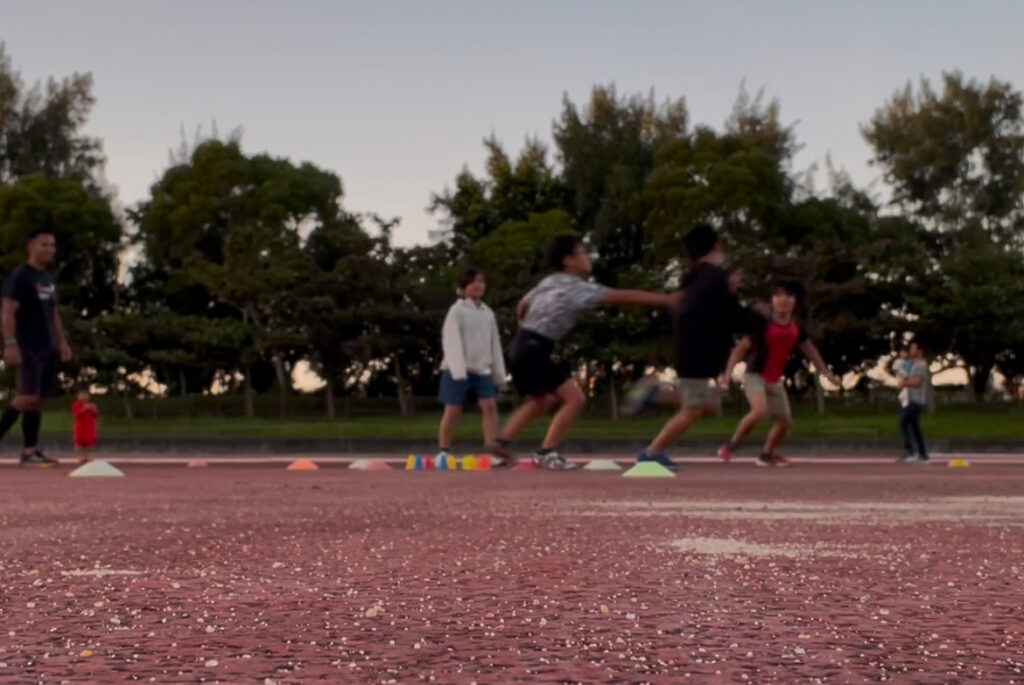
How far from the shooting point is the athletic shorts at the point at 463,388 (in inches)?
525

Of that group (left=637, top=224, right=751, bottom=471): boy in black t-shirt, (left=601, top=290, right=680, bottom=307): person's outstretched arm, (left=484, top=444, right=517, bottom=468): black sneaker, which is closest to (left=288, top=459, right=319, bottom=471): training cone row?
(left=484, top=444, right=517, bottom=468): black sneaker

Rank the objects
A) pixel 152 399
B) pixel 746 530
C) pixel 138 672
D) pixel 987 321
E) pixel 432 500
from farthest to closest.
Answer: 1. pixel 152 399
2. pixel 987 321
3. pixel 432 500
4. pixel 746 530
5. pixel 138 672

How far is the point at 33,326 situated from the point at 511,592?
358 inches

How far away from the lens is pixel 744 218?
48.6m

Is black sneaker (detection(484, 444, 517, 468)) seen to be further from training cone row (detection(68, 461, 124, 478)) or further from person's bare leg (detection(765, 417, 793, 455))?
training cone row (detection(68, 461, 124, 478))

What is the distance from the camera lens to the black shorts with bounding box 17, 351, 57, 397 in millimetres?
12117

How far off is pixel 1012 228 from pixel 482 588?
5470cm

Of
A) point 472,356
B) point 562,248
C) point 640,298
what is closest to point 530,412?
point 562,248

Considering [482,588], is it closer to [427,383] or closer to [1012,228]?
[427,383]

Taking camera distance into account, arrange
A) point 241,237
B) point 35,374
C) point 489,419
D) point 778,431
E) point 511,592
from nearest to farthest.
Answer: point 511,592 → point 35,374 → point 489,419 → point 778,431 → point 241,237

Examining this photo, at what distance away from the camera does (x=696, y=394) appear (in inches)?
388

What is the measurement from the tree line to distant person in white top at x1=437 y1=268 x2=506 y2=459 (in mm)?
28673

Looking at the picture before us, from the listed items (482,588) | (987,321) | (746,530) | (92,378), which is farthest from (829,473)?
(92,378)

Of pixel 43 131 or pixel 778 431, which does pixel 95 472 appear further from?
pixel 43 131
